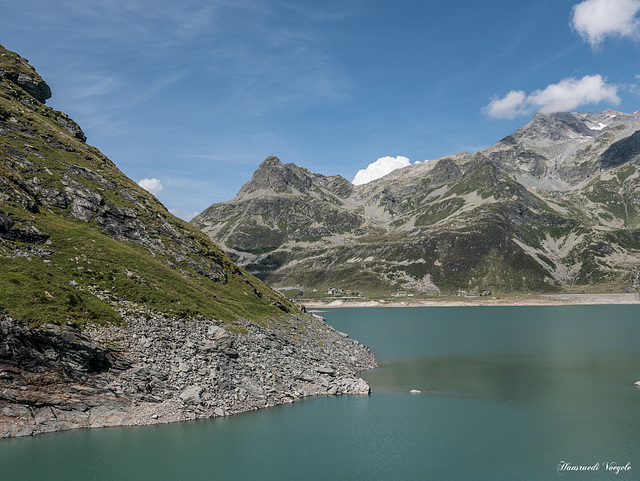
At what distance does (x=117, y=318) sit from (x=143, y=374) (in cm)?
970

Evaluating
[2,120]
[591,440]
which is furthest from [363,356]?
[2,120]

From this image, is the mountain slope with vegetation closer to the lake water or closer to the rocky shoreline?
the rocky shoreline

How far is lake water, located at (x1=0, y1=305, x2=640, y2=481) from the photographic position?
1497 inches

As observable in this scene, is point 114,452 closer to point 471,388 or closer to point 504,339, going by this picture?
point 471,388

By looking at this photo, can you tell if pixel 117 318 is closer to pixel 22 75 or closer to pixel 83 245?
pixel 83 245

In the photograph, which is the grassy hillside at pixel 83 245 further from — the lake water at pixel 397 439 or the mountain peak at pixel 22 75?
the lake water at pixel 397 439

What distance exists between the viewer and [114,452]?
132 feet

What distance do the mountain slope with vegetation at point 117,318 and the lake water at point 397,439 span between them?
3.29 metres

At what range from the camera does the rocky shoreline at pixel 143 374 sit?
41.5 meters

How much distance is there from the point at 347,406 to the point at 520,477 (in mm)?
24790

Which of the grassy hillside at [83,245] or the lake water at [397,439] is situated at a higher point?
the grassy hillside at [83,245]

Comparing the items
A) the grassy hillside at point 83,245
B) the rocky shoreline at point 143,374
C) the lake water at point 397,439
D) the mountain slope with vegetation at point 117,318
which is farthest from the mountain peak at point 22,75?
the lake water at point 397,439

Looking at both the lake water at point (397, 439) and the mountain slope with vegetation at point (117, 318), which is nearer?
the lake water at point (397, 439)

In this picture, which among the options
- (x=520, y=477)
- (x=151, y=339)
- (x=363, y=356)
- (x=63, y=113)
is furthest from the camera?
(x=63, y=113)
